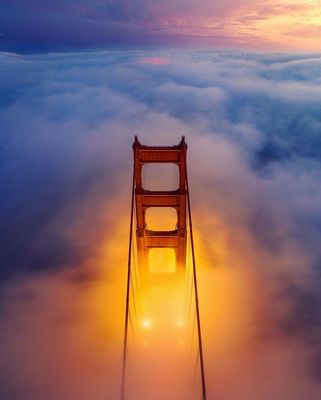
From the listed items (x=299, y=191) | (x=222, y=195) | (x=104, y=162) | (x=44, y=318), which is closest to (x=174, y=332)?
(x=44, y=318)

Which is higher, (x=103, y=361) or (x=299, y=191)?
(x=299, y=191)

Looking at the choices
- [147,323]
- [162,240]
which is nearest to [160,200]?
[162,240]

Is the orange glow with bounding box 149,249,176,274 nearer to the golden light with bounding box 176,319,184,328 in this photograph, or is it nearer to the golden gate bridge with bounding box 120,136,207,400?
the golden gate bridge with bounding box 120,136,207,400

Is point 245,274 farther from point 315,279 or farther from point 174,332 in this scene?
point 174,332

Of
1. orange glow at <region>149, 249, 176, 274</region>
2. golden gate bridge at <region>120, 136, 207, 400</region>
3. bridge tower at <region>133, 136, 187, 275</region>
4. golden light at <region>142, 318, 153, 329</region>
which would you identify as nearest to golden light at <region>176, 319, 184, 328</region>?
golden gate bridge at <region>120, 136, 207, 400</region>

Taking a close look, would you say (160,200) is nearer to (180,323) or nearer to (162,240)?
(162,240)

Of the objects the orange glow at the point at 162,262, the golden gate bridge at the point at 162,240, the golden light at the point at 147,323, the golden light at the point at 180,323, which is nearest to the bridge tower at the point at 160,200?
the golden gate bridge at the point at 162,240

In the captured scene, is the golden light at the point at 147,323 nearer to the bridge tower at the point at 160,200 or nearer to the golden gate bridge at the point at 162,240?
the golden gate bridge at the point at 162,240
